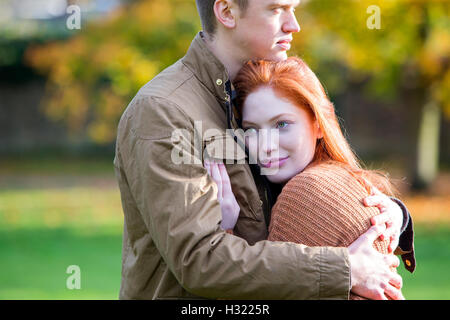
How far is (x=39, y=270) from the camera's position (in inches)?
360

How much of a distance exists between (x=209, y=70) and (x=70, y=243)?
851 centimetres

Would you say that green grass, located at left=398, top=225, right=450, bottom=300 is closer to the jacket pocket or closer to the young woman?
the young woman

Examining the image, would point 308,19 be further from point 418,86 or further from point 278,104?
point 278,104

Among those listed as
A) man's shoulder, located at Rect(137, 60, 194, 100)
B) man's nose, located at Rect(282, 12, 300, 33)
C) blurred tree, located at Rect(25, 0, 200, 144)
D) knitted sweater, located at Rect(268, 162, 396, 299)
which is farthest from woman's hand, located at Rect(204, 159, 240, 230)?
blurred tree, located at Rect(25, 0, 200, 144)

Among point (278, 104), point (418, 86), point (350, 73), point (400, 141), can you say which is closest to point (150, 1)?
point (418, 86)

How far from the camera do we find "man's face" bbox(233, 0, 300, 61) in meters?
2.69

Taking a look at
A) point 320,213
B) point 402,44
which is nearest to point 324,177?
point 320,213

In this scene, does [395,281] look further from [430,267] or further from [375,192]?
[430,267]

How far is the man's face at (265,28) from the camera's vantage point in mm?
2691

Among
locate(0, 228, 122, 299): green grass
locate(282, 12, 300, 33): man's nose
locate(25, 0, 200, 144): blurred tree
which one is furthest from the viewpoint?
locate(25, 0, 200, 144): blurred tree

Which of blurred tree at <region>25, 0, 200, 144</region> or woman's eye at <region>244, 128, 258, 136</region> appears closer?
woman's eye at <region>244, 128, 258, 136</region>

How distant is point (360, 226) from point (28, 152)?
19.5m

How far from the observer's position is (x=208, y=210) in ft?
7.63

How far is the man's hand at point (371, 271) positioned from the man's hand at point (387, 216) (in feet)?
0.19
